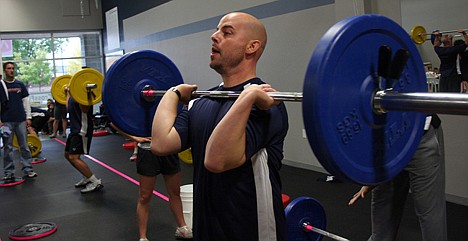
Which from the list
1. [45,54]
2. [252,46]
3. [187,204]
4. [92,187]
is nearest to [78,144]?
[92,187]

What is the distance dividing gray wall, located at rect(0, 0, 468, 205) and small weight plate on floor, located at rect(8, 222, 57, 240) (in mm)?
2825

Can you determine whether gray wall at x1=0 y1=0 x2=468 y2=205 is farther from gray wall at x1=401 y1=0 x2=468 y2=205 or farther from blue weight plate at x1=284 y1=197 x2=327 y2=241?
blue weight plate at x1=284 y1=197 x2=327 y2=241

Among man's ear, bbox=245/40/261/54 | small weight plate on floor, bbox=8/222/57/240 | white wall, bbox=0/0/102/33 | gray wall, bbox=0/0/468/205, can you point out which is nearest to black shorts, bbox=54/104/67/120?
gray wall, bbox=0/0/468/205

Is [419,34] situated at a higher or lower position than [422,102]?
higher

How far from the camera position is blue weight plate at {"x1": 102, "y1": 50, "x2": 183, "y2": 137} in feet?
6.32

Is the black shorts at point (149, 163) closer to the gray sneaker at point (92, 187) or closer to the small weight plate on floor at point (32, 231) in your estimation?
the small weight plate on floor at point (32, 231)

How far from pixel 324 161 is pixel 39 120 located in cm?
986

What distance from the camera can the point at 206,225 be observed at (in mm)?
1357

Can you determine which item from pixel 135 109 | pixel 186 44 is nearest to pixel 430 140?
pixel 135 109

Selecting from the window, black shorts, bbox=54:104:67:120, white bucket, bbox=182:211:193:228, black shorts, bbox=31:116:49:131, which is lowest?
white bucket, bbox=182:211:193:228

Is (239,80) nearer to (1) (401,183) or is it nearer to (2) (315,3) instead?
(1) (401,183)

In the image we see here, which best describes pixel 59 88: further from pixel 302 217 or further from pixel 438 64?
pixel 438 64

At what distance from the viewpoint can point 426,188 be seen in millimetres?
1957

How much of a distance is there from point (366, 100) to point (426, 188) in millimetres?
1197
